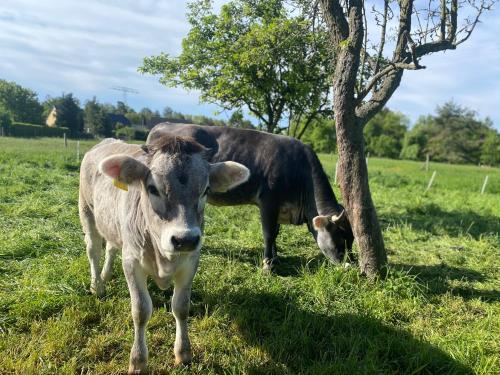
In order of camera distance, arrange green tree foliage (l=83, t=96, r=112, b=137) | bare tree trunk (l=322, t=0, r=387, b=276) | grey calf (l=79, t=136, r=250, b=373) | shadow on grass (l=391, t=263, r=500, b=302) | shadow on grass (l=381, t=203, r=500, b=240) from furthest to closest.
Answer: green tree foliage (l=83, t=96, r=112, b=137), shadow on grass (l=381, t=203, r=500, b=240), shadow on grass (l=391, t=263, r=500, b=302), bare tree trunk (l=322, t=0, r=387, b=276), grey calf (l=79, t=136, r=250, b=373)

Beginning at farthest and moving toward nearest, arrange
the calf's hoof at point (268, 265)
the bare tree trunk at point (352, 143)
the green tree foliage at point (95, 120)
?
the green tree foliage at point (95, 120)
the calf's hoof at point (268, 265)
the bare tree trunk at point (352, 143)

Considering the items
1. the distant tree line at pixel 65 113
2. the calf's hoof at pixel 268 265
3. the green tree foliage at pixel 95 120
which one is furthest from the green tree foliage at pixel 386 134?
the calf's hoof at pixel 268 265

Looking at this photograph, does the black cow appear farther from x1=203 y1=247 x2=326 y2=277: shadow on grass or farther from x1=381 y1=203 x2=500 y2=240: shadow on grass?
x1=381 y1=203 x2=500 y2=240: shadow on grass

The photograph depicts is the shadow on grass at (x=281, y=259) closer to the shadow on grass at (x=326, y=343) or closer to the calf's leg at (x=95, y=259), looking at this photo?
the shadow on grass at (x=326, y=343)

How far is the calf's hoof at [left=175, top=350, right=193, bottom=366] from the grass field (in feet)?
0.25

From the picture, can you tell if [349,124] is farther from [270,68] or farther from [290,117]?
[290,117]

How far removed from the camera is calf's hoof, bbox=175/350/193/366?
3.38 metres

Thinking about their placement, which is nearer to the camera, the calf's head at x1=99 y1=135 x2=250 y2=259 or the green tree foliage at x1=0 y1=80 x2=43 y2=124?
the calf's head at x1=99 y1=135 x2=250 y2=259

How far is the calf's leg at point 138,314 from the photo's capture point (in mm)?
3225

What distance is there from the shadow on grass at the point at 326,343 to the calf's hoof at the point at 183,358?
0.53m

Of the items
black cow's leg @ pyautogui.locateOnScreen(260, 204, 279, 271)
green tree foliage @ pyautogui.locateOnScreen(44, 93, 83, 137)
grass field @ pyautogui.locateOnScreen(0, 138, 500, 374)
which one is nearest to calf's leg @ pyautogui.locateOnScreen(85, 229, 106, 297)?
grass field @ pyautogui.locateOnScreen(0, 138, 500, 374)

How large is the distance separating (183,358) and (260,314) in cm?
108

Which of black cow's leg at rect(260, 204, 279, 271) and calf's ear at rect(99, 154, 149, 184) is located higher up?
calf's ear at rect(99, 154, 149, 184)

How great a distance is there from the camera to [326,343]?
12.4 feet
